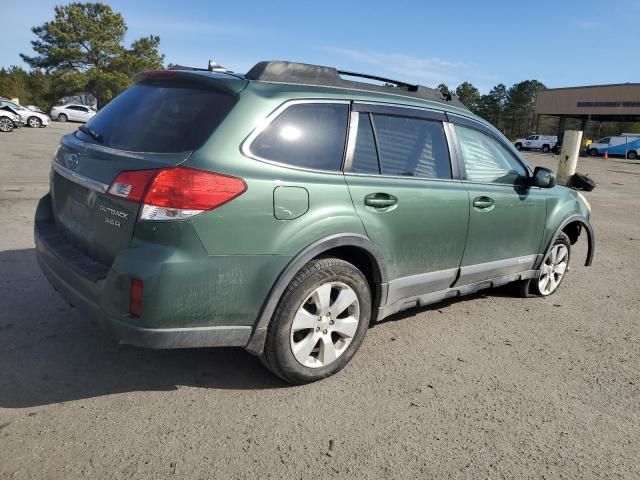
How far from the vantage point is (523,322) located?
14.8ft

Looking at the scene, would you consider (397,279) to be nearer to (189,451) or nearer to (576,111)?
(189,451)

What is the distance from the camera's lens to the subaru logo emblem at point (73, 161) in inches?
121

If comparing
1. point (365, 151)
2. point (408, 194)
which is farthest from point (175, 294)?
point (408, 194)

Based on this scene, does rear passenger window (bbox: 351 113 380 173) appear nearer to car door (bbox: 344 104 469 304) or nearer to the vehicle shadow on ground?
car door (bbox: 344 104 469 304)

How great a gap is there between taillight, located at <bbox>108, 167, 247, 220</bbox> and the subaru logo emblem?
2.37 feet

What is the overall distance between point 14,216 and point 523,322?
20.7ft

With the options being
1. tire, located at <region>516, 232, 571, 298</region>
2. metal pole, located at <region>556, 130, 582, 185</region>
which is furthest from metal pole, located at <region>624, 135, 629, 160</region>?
tire, located at <region>516, 232, 571, 298</region>

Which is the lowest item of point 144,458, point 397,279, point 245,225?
point 144,458

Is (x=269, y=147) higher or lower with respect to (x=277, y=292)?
higher

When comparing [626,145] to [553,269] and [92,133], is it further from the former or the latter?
[92,133]

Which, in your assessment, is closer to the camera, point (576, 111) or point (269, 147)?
point (269, 147)

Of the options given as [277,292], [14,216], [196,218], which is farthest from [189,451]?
[14,216]

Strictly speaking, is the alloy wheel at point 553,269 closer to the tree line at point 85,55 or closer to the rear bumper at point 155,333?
the rear bumper at point 155,333

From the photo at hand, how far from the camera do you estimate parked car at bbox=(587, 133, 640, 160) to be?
4391cm
